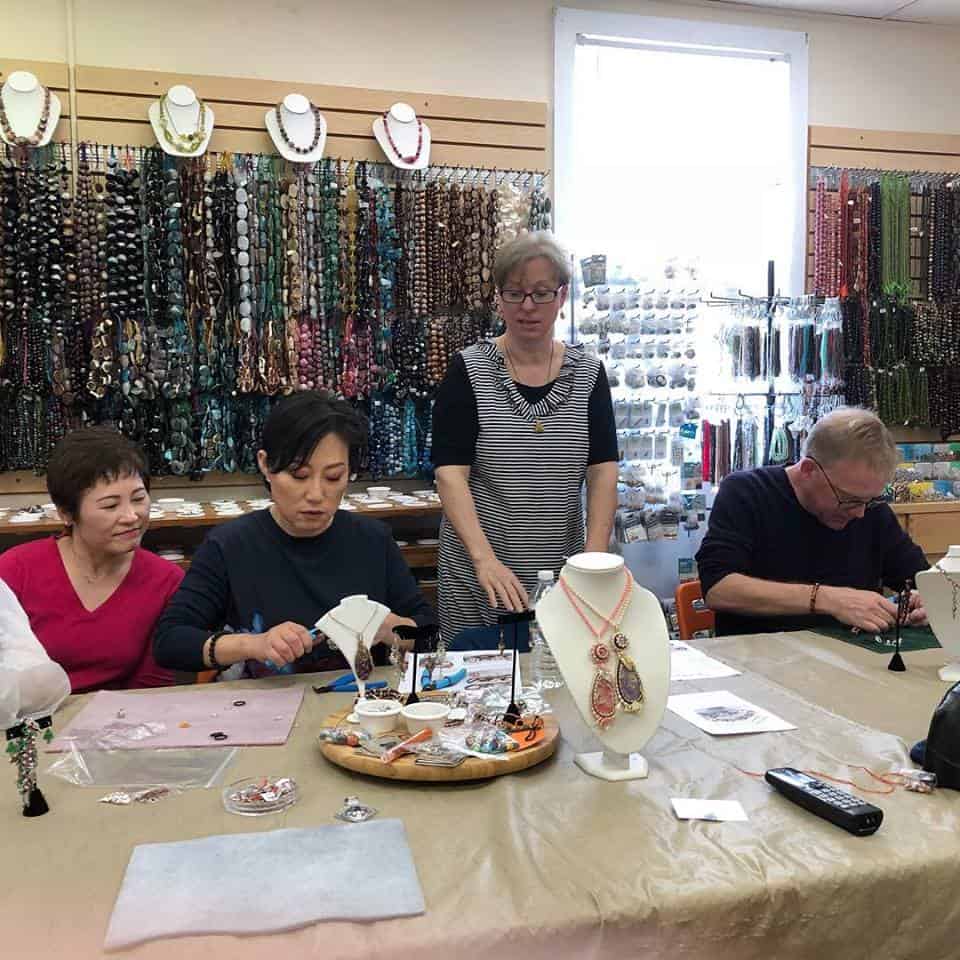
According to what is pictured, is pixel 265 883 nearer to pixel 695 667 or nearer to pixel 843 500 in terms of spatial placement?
pixel 695 667

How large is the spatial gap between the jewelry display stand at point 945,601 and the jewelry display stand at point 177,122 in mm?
3176

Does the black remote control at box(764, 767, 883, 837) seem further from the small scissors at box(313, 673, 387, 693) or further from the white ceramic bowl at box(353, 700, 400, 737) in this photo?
the small scissors at box(313, 673, 387, 693)

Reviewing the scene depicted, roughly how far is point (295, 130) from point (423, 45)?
0.76 meters

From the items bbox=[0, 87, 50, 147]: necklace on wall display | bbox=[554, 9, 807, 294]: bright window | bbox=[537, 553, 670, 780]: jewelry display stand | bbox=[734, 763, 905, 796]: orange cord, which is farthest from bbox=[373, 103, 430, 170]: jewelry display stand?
bbox=[734, 763, 905, 796]: orange cord

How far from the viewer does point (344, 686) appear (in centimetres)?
192

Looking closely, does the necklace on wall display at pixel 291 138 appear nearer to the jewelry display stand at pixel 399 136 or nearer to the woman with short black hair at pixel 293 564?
the jewelry display stand at pixel 399 136

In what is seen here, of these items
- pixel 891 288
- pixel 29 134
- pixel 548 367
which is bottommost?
pixel 548 367

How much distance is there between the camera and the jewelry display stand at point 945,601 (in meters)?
2.04

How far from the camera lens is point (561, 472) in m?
2.81

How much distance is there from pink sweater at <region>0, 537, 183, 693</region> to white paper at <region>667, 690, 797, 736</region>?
45.2 inches

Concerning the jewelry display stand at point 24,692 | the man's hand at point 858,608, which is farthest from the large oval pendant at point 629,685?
the man's hand at point 858,608

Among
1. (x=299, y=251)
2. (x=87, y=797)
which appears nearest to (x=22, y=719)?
(x=87, y=797)

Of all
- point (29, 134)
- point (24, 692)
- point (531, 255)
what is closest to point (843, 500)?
point (531, 255)

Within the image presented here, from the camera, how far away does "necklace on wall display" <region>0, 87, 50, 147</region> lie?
3.69 meters
